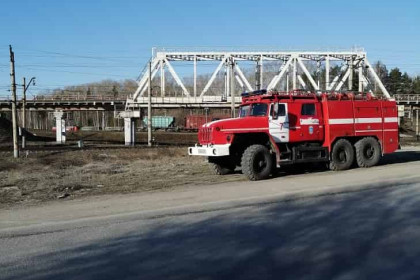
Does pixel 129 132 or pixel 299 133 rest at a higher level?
pixel 299 133

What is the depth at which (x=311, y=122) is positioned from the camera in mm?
20078

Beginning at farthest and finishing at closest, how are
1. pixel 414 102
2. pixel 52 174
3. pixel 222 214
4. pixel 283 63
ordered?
pixel 283 63, pixel 414 102, pixel 52 174, pixel 222 214

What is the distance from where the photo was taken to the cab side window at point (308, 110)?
19969 mm

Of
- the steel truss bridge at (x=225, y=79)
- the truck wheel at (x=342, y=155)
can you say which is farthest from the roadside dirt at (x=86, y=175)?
the steel truss bridge at (x=225, y=79)

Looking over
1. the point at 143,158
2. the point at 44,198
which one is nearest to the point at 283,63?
the point at 143,158

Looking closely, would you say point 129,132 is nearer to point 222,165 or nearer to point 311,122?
point 222,165

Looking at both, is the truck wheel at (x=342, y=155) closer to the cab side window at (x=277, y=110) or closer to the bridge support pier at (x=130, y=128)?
the cab side window at (x=277, y=110)

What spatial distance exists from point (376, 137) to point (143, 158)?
47.1ft

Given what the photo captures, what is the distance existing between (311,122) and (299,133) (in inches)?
32.1

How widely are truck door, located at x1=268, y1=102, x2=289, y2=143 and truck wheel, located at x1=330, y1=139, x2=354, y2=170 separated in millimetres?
2520

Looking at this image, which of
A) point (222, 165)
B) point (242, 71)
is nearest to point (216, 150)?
point (222, 165)

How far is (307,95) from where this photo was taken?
20.5 meters

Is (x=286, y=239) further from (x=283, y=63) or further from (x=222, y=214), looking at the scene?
(x=283, y=63)

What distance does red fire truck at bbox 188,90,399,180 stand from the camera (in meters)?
18.0
